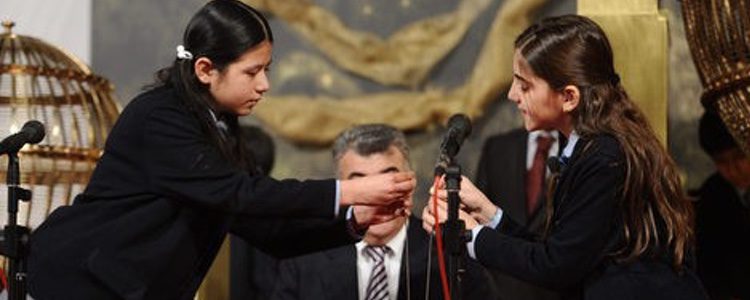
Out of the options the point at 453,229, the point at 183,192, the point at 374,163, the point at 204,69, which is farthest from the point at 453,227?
the point at 374,163

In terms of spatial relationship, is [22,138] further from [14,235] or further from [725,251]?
[725,251]

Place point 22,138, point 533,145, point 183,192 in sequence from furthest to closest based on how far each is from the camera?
point 533,145 → point 22,138 → point 183,192

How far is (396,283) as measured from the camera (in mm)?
4734

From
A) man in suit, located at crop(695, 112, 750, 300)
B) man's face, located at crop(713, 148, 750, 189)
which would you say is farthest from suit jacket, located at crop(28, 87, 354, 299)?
man's face, located at crop(713, 148, 750, 189)

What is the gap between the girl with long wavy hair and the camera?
3615 millimetres

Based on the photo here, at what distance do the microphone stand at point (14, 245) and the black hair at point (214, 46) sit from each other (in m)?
0.47

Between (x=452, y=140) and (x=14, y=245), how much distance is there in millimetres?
1122

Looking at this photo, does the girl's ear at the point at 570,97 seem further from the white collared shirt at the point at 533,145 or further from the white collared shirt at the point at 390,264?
the white collared shirt at the point at 533,145

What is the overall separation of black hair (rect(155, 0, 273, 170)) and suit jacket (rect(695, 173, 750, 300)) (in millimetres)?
2286

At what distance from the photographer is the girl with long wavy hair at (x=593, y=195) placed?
362cm

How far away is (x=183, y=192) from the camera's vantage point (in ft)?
12.1

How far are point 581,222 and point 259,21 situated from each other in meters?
0.91

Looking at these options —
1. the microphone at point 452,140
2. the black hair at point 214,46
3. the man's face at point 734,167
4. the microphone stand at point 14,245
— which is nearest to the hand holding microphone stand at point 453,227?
the microphone at point 452,140

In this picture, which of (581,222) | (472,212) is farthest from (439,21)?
(581,222)
